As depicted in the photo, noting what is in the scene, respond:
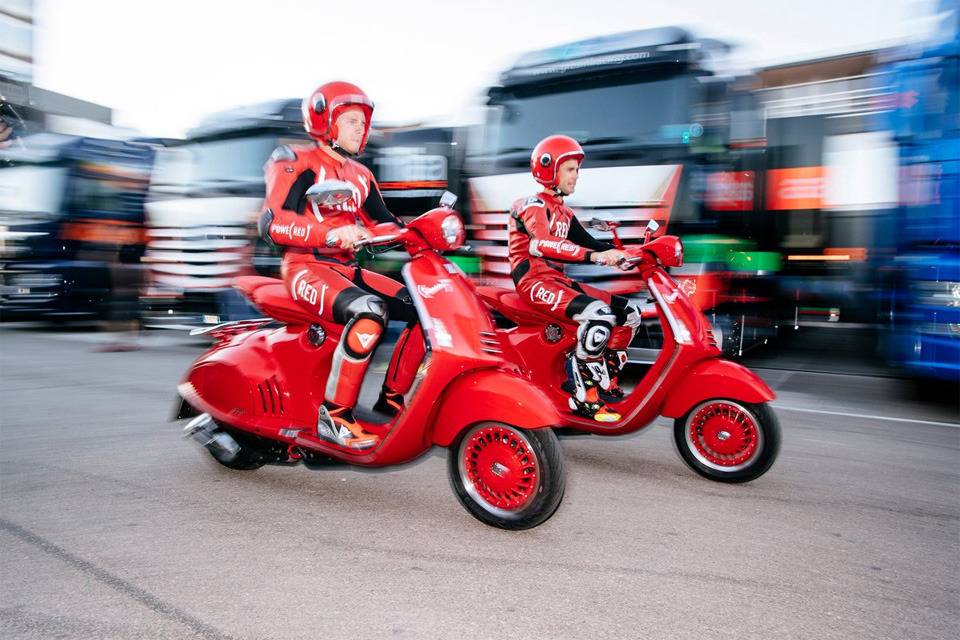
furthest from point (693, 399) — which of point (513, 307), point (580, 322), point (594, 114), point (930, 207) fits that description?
point (594, 114)

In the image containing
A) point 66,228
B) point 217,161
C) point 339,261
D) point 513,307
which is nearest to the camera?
point 339,261

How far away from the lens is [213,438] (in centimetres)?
395

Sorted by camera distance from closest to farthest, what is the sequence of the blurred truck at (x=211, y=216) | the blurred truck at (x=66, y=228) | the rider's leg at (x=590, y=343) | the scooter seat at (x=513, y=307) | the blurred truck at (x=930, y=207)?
the rider's leg at (x=590, y=343)
the scooter seat at (x=513, y=307)
the blurred truck at (x=930, y=207)
the blurred truck at (x=211, y=216)
the blurred truck at (x=66, y=228)

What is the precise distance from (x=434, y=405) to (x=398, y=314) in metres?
0.65

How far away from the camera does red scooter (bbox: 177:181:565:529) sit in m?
3.07

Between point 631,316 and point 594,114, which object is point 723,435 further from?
point 594,114

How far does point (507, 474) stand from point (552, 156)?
7.40 ft

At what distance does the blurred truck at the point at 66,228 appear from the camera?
38.9ft

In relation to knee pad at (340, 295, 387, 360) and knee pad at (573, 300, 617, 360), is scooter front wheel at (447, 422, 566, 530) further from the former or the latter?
knee pad at (573, 300, 617, 360)

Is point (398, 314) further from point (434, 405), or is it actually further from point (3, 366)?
point (3, 366)

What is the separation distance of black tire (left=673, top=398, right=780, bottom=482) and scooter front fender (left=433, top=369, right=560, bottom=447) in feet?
4.45

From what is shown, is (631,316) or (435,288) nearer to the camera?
(435,288)

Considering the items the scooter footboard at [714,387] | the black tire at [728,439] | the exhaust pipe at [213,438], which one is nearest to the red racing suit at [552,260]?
the scooter footboard at [714,387]

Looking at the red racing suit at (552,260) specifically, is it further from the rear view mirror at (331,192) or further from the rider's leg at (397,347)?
the rear view mirror at (331,192)
